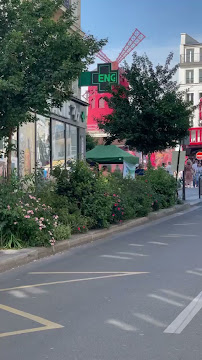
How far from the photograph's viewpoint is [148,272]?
8.84 m

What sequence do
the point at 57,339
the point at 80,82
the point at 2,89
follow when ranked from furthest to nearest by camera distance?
the point at 80,82, the point at 2,89, the point at 57,339

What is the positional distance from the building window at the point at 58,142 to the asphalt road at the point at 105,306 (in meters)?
12.6

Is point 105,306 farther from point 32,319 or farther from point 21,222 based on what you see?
point 21,222

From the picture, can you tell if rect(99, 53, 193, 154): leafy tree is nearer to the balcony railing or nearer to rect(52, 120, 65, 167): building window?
rect(52, 120, 65, 167): building window

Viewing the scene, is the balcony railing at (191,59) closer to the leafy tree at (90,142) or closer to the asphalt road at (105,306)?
the leafy tree at (90,142)

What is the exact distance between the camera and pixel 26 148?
20938 millimetres

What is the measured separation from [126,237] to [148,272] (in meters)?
5.17

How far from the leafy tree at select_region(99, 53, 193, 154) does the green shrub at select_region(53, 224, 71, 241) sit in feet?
44.7

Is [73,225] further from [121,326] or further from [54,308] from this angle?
[121,326]

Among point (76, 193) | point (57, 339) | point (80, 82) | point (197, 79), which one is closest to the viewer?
point (57, 339)

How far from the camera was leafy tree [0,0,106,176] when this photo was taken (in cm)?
1196

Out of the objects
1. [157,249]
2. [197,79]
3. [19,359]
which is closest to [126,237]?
[157,249]

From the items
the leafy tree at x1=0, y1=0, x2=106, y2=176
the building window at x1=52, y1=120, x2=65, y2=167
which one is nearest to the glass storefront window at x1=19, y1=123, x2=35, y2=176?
the building window at x1=52, y1=120, x2=65, y2=167

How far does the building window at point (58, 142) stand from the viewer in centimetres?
2367
